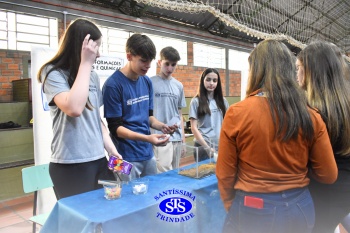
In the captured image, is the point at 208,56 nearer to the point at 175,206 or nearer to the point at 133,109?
the point at 133,109

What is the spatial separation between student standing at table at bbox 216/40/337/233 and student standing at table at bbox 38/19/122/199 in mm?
603

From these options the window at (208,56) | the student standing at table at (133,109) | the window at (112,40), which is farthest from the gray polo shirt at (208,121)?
the window at (208,56)

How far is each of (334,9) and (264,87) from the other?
6197 mm

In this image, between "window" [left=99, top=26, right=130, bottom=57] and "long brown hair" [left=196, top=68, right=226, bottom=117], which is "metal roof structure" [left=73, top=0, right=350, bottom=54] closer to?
"window" [left=99, top=26, right=130, bottom=57]

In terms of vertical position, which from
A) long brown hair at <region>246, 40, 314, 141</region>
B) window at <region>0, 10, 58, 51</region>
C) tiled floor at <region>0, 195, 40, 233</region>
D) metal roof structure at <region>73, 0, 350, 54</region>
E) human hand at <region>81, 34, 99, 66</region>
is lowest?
tiled floor at <region>0, 195, 40, 233</region>

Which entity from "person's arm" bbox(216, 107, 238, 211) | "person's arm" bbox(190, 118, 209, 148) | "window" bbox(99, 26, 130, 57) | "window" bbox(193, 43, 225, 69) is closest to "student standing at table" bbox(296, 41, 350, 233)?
"person's arm" bbox(216, 107, 238, 211)

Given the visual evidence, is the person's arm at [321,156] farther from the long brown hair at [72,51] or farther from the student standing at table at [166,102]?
the student standing at table at [166,102]

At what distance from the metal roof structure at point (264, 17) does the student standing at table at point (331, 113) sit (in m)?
1.40

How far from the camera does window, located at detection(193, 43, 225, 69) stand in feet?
19.5

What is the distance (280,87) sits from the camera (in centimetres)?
104

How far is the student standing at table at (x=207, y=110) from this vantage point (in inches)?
97.5

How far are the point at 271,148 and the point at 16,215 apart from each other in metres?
2.65

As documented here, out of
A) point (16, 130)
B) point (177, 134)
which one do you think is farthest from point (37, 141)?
point (177, 134)

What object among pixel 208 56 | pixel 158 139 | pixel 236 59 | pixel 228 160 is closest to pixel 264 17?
pixel 208 56
